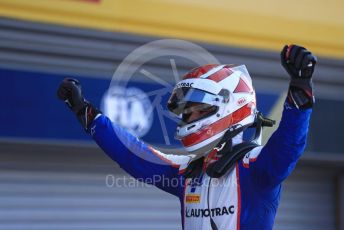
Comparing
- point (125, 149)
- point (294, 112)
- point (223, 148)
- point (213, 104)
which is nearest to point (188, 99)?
point (213, 104)

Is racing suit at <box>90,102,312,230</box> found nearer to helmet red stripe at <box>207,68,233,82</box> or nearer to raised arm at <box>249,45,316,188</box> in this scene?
raised arm at <box>249,45,316,188</box>

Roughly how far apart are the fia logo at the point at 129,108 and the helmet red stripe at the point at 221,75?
2918 millimetres

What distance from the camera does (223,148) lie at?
11.3 feet

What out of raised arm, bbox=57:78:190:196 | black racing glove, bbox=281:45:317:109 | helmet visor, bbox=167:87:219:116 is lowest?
raised arm, bbox=57:78:190:196

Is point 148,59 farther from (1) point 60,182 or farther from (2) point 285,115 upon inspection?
(2) point 285,115

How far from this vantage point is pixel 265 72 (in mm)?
7277

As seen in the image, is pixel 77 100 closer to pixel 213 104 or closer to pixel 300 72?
pixel 213 104

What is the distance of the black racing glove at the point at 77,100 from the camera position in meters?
3.90

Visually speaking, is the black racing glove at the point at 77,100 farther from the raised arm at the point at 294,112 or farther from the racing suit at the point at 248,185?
the raised arm at the point at 294,112

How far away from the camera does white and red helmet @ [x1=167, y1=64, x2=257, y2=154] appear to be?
346cm

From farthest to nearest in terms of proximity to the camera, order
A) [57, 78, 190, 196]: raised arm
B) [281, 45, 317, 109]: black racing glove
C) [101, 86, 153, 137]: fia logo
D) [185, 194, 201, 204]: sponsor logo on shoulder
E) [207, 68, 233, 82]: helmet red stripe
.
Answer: [101, 86, 153, 137]: fia logo
[57, 78, 190, 196]: raised arm
[207, 68, 233, 82]: helmet red stripe
[185, 194, 201, 204]: sponsor logo on shoulder
[281, 45, 317, 109]: black racing glove

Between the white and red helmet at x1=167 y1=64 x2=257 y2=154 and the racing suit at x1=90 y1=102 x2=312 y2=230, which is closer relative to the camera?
the racing suit at x1=90 y1=102 x2=312 y2=230

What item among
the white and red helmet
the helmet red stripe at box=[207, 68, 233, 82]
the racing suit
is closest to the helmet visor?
the white and red helmet

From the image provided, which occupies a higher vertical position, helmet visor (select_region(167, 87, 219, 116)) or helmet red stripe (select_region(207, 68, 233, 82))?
helmet red stripe (select_region(207, 68, 233, 82))
